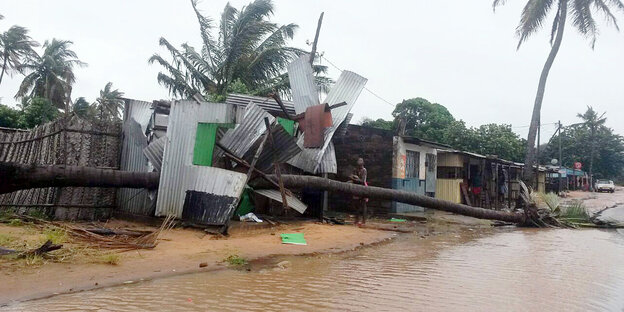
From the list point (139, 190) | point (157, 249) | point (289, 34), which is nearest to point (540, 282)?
point (157, 249)

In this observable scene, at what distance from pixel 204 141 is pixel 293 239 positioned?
267cm

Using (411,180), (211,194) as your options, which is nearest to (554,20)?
(411,180)

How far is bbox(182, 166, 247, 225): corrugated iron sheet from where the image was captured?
26.9ft

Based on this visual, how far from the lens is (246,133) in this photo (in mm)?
9219

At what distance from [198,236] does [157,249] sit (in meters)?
1.33

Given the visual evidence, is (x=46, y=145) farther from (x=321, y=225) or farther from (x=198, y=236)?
(x=321, y=225)

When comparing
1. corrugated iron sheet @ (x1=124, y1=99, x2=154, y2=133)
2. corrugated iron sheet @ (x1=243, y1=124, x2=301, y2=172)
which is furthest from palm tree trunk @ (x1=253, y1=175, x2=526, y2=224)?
corrugated iron sheet @ (x1=124, y1=99, x2=154, y2=133)

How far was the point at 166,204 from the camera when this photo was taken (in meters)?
8.68

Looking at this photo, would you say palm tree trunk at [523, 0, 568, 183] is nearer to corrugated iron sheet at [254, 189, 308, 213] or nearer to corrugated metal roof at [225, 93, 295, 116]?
corrugated metal roof at [225, 93, 295, 116]

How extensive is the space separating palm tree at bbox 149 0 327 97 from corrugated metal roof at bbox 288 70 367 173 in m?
7.71

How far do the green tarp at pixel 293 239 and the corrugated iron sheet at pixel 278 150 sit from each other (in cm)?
164

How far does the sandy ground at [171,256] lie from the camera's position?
4.64 m

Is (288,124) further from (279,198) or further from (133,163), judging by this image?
(133,163)

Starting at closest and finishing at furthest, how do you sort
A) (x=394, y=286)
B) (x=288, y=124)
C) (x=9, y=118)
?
(x=394, y=286) < (x=288, y=124) < (x=9, y=118)
